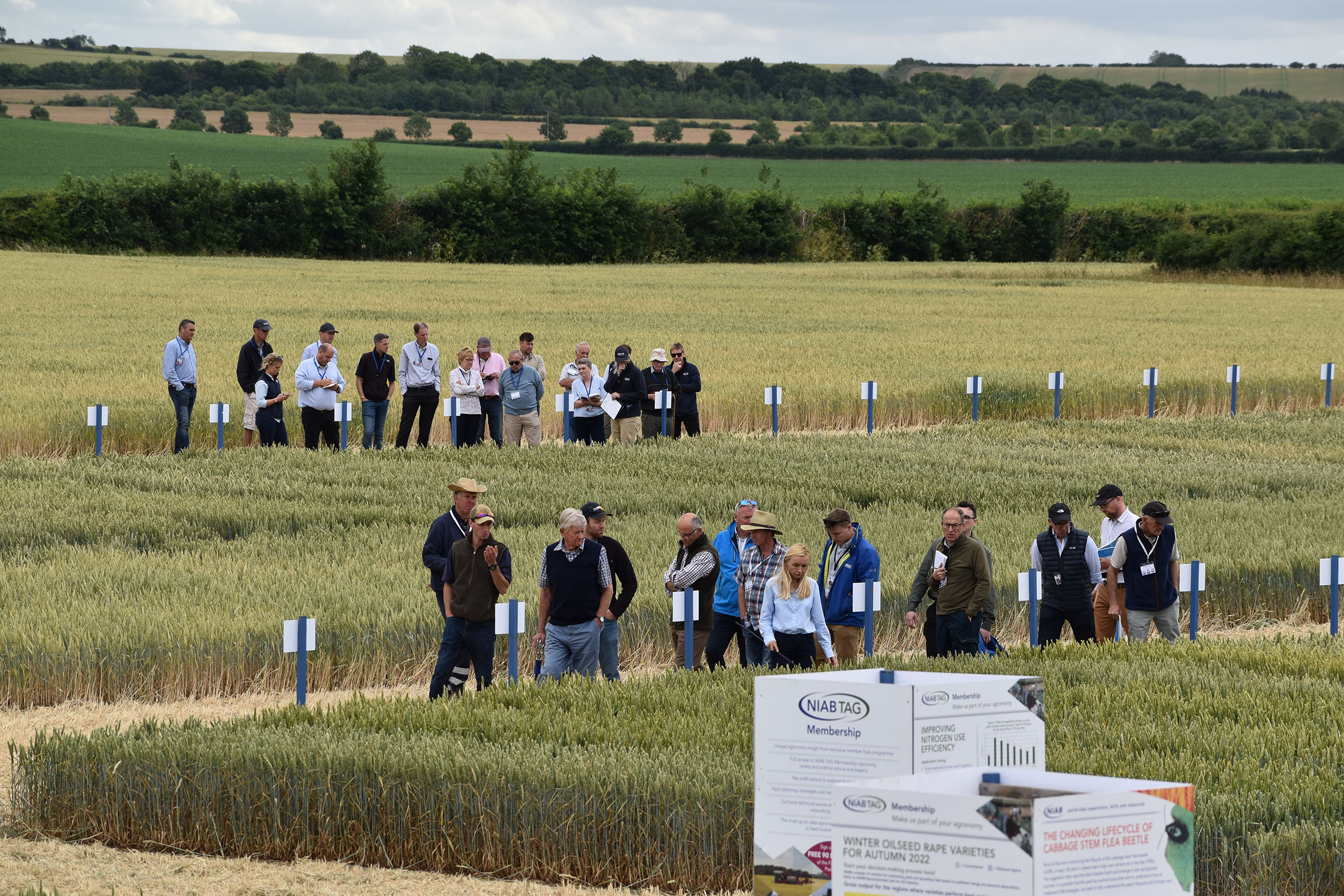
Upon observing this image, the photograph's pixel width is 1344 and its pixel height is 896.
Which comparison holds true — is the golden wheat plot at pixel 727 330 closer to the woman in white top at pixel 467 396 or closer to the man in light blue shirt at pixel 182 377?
the man in light blue shirt at pixel 182 377

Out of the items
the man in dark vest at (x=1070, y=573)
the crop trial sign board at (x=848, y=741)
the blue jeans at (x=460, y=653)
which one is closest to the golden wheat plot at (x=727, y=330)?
the blue jeans at (x=460, y=653)

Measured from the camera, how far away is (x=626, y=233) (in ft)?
258

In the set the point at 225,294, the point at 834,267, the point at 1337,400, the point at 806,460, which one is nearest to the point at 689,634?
the point at 806,460

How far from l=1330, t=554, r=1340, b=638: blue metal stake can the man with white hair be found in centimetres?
659

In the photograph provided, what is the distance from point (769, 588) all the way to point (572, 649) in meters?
1.47

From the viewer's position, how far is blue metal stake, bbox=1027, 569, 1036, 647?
1299cm

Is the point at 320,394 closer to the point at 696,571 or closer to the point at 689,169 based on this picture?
the point at 696,571

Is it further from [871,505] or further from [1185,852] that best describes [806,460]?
[1185,852]

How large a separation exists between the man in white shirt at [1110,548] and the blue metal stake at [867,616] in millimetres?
1908

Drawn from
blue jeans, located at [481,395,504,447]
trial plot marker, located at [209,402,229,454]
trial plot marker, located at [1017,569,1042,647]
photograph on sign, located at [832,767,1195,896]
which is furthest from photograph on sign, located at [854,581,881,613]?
trial plot marker, located at [209,402,229,454]

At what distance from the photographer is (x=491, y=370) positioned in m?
21.9

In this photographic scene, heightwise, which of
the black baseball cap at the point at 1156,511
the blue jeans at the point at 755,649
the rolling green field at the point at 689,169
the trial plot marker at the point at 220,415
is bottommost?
the blue jeans at the point at 755,649

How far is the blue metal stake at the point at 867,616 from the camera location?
11.8 metres

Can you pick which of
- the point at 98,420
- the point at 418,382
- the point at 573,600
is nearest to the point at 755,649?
the point at 573,600
